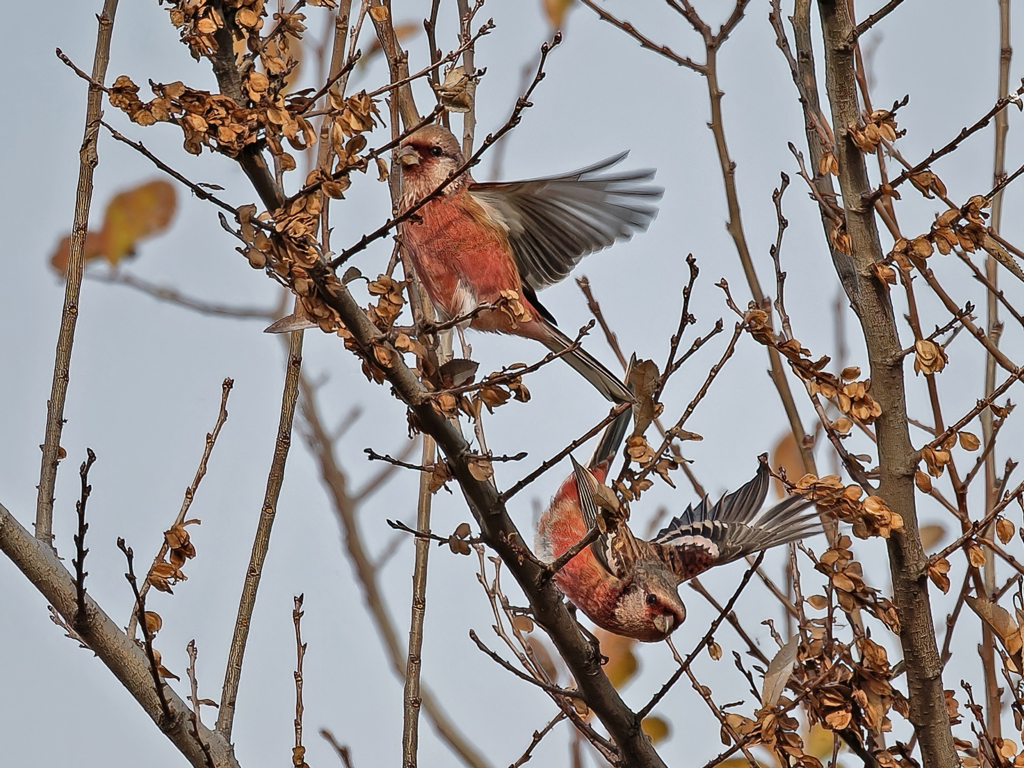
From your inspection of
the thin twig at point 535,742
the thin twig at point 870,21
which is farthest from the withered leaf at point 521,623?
the thin twig at point 870,21

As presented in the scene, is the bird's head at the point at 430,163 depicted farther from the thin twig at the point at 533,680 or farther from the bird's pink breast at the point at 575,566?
the thin twig at the point at 533,680

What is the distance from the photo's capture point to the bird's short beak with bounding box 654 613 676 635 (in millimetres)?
1986

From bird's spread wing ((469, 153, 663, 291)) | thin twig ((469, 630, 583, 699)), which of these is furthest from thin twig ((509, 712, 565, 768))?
bird's spread wing ((469, 153, 663, 291))

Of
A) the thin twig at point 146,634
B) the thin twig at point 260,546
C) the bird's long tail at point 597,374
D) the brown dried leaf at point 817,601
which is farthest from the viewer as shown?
the bird's long tail at point 597,374

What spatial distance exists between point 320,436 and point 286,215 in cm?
162

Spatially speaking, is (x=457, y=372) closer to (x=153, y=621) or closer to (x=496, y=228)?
(x=153, y=621)

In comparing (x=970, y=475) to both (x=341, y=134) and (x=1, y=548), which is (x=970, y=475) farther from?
(x=1, y=548)

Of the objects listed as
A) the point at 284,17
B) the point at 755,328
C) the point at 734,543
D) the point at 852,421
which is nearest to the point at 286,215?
the point at 284,17

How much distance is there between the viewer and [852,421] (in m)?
1.32

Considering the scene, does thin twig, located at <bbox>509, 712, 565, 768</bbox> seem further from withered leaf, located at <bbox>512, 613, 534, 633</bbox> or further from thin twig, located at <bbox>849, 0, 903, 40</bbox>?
thin twig, located at <bbox>849, 0, 903, 40</bbox>

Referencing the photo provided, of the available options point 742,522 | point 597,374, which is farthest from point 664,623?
point 597,374

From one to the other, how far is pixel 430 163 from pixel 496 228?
0.57 feet

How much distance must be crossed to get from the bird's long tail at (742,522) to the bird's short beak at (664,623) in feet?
0.59

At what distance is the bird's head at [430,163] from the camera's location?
2000 millimetres
